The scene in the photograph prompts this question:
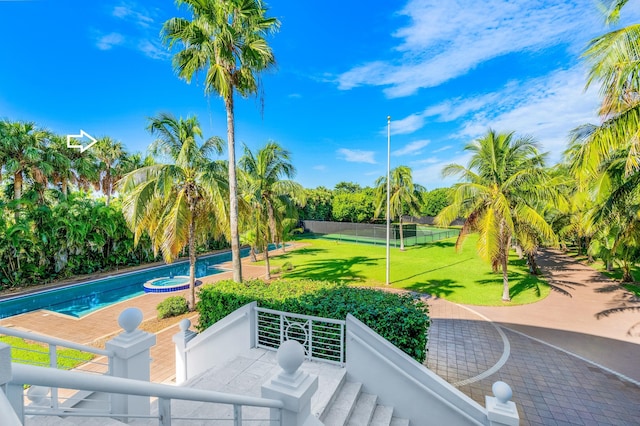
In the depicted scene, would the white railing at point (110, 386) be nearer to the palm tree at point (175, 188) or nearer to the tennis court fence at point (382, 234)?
the palm tree at point (175, 188)

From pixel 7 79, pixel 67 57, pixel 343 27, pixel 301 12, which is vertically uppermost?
pixel 343 27

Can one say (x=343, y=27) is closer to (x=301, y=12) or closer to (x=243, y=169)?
(x=301, y=12)

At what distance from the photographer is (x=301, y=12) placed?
11453 mm

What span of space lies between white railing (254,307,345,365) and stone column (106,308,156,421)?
259cm

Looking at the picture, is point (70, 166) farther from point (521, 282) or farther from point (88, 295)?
point (521, 282)

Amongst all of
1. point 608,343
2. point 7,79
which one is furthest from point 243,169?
point 608,343

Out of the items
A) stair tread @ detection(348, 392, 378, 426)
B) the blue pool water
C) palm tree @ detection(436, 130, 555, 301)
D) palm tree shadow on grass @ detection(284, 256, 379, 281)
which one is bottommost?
the blue pool water

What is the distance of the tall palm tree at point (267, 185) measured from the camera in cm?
1416

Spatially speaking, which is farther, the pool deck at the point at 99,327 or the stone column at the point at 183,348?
the pool deck at the point at 99,327

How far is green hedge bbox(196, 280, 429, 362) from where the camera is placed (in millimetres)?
5086

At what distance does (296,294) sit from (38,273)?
713 inches

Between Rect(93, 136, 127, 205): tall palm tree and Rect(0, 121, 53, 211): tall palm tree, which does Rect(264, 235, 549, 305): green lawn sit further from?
Rect(93, 136, 127, 205): tall palm tree

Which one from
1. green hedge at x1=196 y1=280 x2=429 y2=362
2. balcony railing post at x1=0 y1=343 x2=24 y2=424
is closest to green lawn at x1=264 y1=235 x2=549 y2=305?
green hedge at x1=196 y1=280 x2=429 y2=362

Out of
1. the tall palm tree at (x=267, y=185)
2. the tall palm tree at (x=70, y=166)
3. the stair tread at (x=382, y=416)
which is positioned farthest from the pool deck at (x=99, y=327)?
the tall palm tree at (x=70, y=166)
